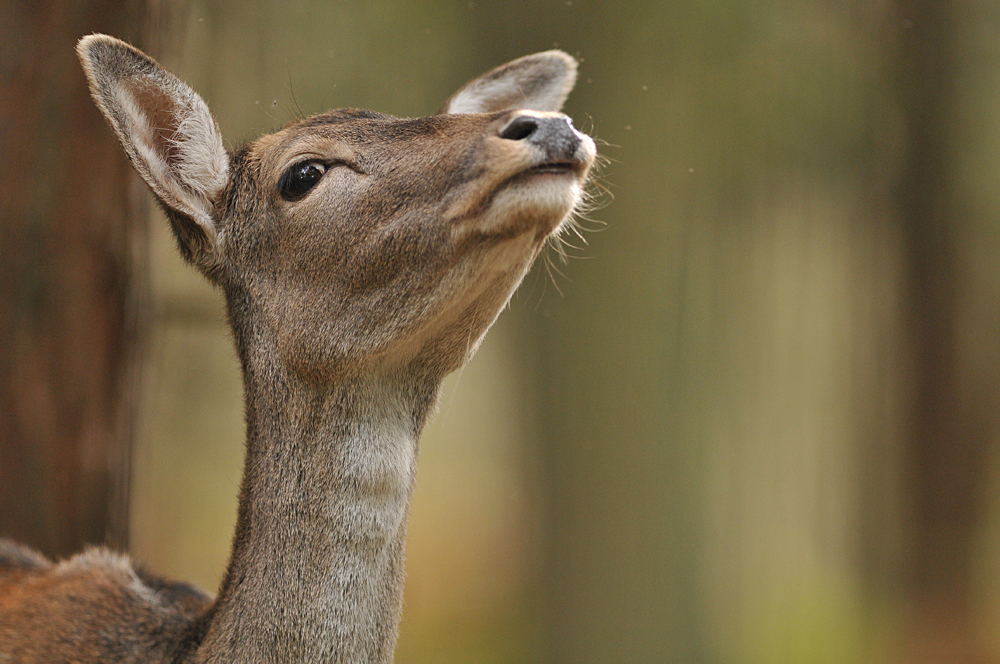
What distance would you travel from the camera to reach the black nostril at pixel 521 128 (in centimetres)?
255

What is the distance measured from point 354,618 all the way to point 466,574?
22.7ft

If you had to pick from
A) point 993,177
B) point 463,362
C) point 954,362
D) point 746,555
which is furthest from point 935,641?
point 463,362

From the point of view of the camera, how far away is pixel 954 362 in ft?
26.5

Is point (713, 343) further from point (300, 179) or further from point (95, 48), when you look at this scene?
point (95, 48)

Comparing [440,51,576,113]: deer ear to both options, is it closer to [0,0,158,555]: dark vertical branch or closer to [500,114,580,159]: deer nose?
[500,114,580,159]: deer nose

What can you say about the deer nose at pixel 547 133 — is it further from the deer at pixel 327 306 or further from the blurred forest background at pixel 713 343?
the blurred forest background at pixel 713 343

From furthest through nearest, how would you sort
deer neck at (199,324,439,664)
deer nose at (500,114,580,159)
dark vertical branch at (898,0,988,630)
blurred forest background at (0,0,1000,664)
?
dark vertical branch at (898,0,988,630) → blurred forest background at (0,0,1000,664) → deer neck at (199,324,439,664) → deer nose at (500,114,580,159)

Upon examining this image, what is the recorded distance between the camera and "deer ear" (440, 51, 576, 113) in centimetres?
383

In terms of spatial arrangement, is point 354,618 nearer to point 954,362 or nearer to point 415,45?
point 415,45

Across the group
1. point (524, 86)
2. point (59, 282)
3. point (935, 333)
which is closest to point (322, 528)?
point (524, 86)

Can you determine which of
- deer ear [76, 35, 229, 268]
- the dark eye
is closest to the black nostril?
the dark eye

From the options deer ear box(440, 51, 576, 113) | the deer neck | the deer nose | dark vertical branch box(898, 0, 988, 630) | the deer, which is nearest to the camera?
the deer nose

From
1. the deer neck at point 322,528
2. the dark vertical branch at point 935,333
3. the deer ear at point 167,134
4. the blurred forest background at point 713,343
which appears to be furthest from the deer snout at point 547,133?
the dark vertical branch at point 935,333

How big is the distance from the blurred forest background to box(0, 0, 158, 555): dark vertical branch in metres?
1.09
